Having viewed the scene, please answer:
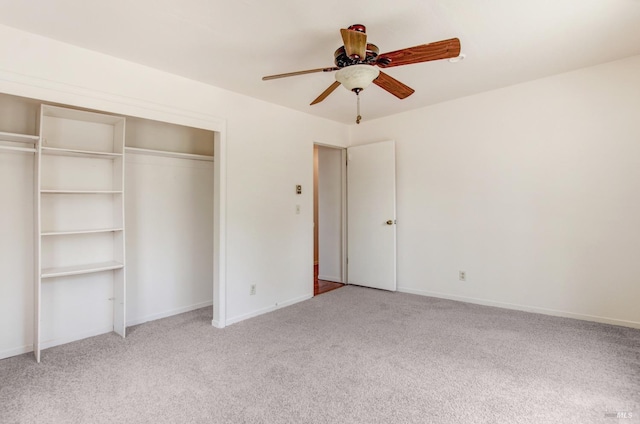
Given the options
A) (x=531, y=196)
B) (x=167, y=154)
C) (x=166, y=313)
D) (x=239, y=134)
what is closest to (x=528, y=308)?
(x=531, y=196)

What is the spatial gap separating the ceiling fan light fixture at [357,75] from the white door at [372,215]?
2.37 metres

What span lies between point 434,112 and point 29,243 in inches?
171

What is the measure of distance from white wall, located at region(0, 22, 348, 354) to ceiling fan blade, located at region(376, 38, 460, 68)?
1860 mm

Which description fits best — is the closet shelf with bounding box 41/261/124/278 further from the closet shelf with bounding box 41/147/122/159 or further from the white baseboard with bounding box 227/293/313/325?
the white baseboard with bounding box 227/293/313/325

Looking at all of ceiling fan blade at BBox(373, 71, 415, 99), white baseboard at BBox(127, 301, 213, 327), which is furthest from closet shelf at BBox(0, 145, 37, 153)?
ceiling fan blade at BBox(373, 71, 415, 99)

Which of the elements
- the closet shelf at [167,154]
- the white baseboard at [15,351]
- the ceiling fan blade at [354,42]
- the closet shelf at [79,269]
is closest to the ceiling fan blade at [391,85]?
the ceiling fan blade at [354,42]

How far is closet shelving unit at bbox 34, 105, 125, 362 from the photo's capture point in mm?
2773

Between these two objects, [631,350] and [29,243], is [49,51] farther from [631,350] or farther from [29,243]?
[631,350]

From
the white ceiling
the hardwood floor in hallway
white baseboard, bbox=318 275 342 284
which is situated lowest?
the hardwood floor in hallway

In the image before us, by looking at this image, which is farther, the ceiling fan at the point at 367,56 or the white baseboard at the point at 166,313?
the white baseboard at the point at 166,313

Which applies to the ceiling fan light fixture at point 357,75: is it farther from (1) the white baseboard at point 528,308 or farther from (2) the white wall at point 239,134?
(1) the white baseboard at point 528,308

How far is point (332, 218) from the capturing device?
517 centimetres

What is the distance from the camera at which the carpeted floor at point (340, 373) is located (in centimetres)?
184

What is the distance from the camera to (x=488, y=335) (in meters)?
2.88
